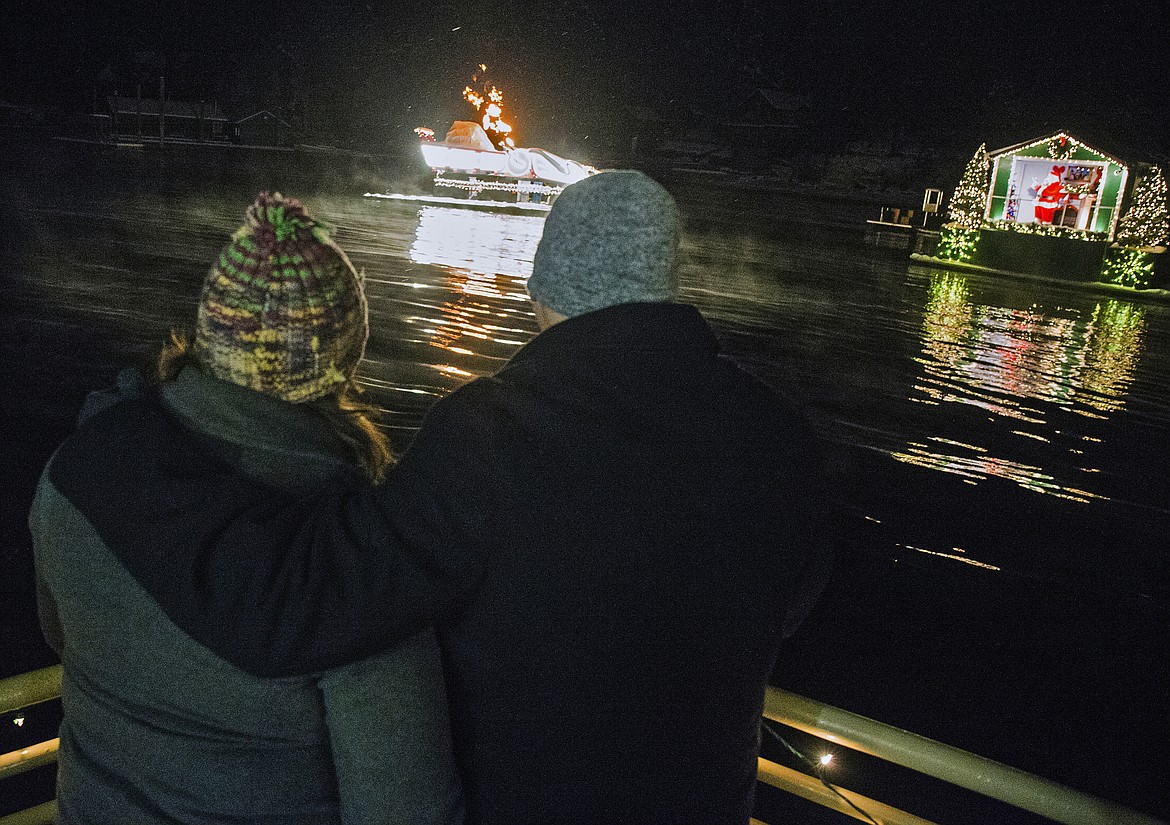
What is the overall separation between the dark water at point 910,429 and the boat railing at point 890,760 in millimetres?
2224

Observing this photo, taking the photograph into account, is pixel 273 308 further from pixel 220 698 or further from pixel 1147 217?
pixel 1147 217

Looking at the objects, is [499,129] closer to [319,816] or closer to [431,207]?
[431,207]

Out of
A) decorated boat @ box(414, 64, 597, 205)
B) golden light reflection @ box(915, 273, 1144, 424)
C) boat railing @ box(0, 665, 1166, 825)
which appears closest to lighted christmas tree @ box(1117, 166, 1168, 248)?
golden light reflection @ box(915, 273, 1144, 424)

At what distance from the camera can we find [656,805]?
58.2 inches

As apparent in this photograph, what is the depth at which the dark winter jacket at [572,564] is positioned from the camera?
1216mm

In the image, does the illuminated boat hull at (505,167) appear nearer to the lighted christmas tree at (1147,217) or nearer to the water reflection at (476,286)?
the water reflection at (476,286)

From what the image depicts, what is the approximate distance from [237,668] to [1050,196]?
29563 mm

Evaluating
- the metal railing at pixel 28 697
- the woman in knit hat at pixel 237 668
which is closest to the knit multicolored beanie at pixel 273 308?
the woman in knit hat at pixel 237 668

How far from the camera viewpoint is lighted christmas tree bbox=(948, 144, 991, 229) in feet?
84.6

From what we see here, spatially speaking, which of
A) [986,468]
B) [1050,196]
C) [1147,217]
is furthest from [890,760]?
[1050,196]

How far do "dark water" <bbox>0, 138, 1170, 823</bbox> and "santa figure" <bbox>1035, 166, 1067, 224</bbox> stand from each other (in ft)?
19.3

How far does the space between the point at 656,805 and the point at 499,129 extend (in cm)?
4179

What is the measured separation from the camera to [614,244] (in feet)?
4.79

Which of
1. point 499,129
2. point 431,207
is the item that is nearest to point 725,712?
point 431,207
